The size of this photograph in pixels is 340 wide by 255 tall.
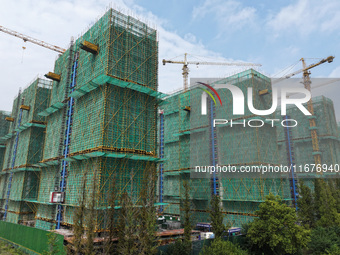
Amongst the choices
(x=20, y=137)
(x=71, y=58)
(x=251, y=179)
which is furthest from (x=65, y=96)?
(x=251, y=179)

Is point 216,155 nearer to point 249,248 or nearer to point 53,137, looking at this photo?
point 249,248

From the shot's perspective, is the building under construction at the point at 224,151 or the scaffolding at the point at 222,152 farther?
the building under construction at the point at 224,151

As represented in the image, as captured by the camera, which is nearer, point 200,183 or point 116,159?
point 116,159

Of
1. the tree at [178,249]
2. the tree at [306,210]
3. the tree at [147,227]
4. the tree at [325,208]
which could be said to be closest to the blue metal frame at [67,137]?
the tree at [178,249]

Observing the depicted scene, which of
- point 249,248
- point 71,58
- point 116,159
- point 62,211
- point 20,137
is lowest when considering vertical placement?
point 249,248

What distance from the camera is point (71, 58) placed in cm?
Result: 4891

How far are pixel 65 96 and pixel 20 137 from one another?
24145 millimetres

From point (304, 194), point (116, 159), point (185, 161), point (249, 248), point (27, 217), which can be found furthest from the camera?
point (185, 161)

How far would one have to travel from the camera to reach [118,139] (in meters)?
37.1

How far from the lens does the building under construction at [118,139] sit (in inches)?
1459

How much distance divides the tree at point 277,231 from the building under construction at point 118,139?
13166 millimetres

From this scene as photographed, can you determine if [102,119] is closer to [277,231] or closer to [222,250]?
[222,250]

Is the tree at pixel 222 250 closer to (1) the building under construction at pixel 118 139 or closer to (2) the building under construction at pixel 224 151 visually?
(1) the building under construction at pixel 118 139

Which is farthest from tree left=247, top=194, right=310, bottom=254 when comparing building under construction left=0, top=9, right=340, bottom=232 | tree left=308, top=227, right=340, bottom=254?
building under construction left=0, top=9, right=340, bottom=232
